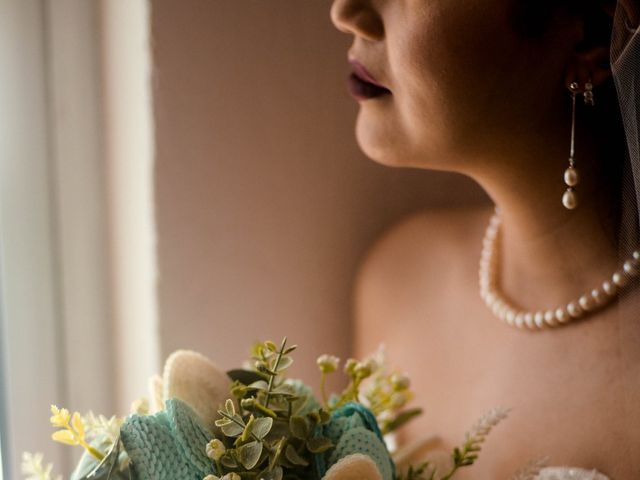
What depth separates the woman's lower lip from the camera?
0.91 m

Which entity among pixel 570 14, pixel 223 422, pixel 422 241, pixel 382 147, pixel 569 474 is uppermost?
pixel 570 14

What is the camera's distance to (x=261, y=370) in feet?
2.30

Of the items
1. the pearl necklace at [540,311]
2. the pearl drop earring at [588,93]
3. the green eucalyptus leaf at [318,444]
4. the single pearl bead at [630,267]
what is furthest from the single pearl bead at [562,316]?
the green eucalyptus leaf at [318,444]

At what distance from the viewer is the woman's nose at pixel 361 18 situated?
87cm

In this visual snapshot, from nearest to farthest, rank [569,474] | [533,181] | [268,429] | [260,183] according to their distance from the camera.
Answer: [268,429], [569,474], [533,181], [260,183]

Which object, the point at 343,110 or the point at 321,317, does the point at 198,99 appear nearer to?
the point at 343,110

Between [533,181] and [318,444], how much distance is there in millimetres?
394

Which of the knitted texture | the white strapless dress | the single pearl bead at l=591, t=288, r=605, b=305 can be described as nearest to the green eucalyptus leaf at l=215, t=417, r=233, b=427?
the knitted texture

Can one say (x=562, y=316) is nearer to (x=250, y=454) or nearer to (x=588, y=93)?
(x=588, y=93)

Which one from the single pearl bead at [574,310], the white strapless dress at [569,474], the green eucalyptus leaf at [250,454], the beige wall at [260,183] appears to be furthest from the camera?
the beige wall at [260,183]

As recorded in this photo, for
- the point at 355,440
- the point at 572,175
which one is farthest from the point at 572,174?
the point at 355,440

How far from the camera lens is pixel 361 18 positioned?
2.87 ft

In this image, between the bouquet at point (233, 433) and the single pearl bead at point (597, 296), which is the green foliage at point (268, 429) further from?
the single pearl bead at point (597, 296)

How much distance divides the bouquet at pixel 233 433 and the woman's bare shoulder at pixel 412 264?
1.07 ft
